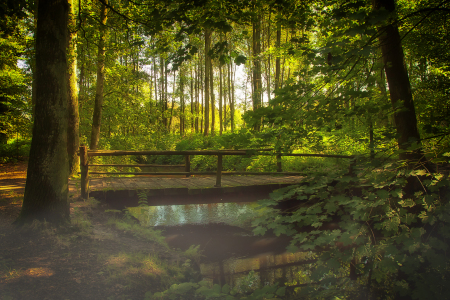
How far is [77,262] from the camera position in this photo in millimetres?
3896

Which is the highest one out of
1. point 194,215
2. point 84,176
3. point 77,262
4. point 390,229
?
point 84,176

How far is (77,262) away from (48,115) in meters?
2.25

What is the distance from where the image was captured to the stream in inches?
206

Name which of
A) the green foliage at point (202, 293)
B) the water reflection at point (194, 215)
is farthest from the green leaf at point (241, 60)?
the water reflection at point (194, 215)

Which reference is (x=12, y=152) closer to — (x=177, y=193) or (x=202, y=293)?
(x=177, y=193)

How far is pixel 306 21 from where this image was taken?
140 inches

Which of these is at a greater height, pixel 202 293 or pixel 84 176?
pixel 84 176

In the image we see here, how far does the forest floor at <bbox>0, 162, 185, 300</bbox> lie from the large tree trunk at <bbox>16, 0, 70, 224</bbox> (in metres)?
0.41

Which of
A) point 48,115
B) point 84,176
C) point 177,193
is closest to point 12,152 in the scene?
point 84,176

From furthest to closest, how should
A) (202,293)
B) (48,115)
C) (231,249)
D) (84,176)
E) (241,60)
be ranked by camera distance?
(231,249) → (84,176) → (48,115) → (202,293) → (241,60)

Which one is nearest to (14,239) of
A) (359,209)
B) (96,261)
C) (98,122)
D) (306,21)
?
(96,261)

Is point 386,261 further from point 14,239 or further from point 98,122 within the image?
point 98,122

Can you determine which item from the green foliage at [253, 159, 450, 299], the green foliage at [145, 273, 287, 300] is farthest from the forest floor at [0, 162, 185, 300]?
the green foliage at [253, 159, 450, 299]

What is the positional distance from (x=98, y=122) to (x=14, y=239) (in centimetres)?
863
